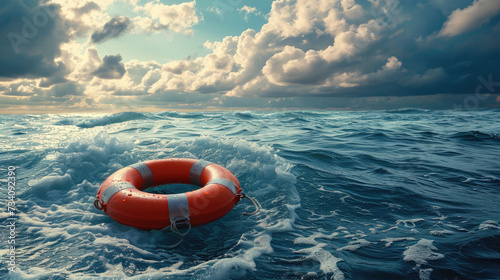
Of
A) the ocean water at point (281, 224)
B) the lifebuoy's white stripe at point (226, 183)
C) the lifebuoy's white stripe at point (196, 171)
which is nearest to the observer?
the ocean water at point (281, 224)

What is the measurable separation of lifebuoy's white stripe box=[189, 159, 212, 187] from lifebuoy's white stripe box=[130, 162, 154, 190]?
0.75 m

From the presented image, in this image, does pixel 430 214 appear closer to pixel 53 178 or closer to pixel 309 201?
pixel 309 201

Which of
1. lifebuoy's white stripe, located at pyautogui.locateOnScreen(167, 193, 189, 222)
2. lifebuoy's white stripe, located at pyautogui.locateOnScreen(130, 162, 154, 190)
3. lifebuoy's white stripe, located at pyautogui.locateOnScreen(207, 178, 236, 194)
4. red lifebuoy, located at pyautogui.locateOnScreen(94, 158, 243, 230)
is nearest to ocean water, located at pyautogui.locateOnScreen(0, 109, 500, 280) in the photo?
red lifebuoy, located at pyautogui.locateOnScreen(94, 158, 243, 230)

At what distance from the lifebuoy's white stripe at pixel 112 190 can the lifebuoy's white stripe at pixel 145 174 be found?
711 mm

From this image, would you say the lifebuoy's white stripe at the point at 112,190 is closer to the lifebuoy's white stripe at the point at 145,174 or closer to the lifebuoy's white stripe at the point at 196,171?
the lifebuoy's white stripe at the point at 145,174

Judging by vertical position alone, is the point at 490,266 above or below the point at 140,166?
below

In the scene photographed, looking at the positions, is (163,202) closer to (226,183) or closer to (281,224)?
(226,183)

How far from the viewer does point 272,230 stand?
11.8 ft

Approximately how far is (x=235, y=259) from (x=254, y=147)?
4.55m

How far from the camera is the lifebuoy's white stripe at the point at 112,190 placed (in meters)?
3.77

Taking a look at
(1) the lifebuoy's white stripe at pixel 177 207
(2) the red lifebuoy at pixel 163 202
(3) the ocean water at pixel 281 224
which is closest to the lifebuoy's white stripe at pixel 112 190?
(2) the red lifebuoy at pixel 163 202

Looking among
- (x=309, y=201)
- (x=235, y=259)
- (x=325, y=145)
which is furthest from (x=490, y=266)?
(x=325, y=145)

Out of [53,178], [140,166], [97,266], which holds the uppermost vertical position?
[140,166]

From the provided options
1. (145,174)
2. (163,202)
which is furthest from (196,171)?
(163,202)
